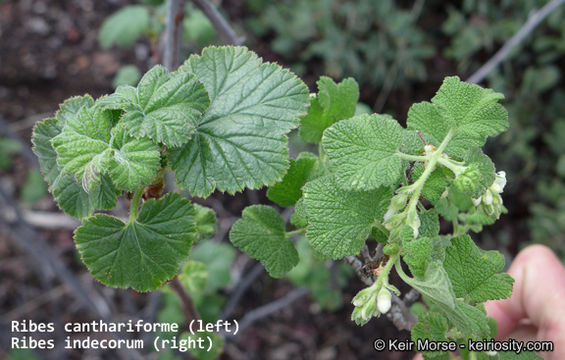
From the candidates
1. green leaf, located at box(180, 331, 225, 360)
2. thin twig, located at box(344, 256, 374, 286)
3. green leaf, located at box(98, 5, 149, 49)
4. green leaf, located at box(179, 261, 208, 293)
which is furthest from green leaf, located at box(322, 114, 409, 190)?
green leaf, located at box(98, 5, 149, 49)

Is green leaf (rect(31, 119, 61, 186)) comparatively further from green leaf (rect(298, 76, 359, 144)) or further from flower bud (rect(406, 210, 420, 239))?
flower bud (rect(406, 210, 420, 239))

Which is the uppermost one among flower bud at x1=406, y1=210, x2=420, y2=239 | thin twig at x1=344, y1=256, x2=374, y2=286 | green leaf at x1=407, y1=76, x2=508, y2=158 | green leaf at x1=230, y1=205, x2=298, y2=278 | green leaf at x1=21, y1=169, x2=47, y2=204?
green leaf at x1=407, y1=76, x2=508, y2=158

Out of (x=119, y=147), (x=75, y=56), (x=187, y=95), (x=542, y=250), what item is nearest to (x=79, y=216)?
(x=119, y=147)

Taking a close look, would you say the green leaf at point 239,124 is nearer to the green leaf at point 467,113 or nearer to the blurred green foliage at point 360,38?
the green leaf at point 467,113

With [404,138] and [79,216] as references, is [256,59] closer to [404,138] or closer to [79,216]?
[404,138]

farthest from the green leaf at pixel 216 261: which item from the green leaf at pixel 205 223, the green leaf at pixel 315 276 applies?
the green leaf at pixel 205 223

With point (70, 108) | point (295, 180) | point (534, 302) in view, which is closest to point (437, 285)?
point (295, 180)

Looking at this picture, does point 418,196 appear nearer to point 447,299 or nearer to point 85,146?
point 447,299
